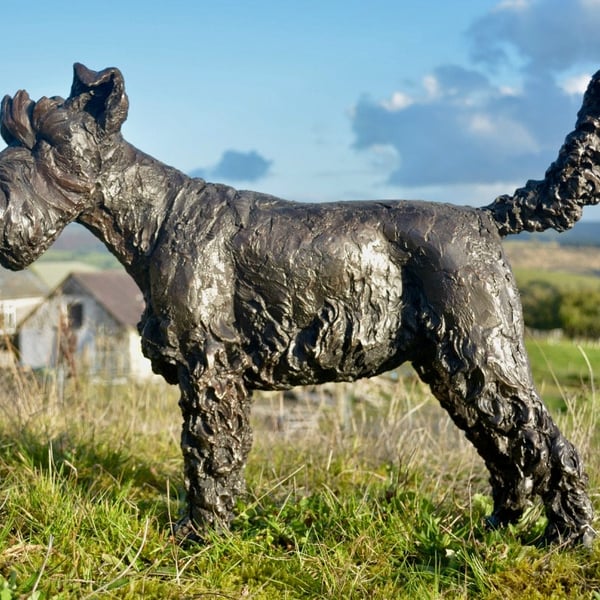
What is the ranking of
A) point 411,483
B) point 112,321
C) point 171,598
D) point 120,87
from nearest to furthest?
point 171,598, point 120,87, point 411,483, point 112,321

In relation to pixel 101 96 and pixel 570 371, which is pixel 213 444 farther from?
pixel 570 371

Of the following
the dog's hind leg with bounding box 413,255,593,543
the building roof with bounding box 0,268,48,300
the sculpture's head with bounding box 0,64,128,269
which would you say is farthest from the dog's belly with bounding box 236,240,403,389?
the building roof with bounding box 0,268,48,300

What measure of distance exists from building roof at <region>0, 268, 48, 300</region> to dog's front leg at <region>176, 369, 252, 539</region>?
65.3ft

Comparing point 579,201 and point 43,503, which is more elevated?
point 579,201

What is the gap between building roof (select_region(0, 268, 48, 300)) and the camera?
22359mm

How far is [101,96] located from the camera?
10.5 feet

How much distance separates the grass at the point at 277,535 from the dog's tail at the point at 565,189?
1.38 m

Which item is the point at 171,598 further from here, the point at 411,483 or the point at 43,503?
the point at 411,483

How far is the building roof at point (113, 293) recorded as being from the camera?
24561 mm

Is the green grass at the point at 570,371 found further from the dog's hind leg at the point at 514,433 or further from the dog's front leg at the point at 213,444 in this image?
the dog's front leg at the point at 213,444

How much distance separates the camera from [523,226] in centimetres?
334

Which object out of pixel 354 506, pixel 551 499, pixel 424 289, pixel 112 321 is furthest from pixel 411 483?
pixel 112 321

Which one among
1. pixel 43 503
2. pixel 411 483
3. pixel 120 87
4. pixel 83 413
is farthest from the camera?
pixel 83 413

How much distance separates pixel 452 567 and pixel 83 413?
12.1ft
